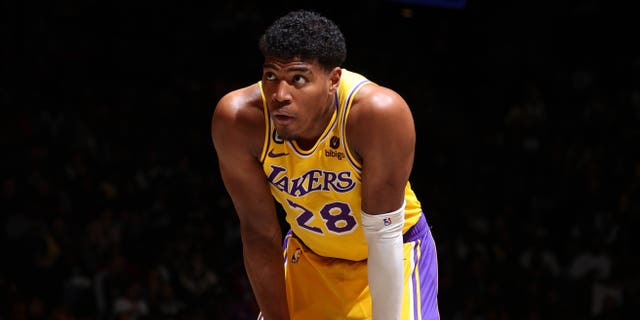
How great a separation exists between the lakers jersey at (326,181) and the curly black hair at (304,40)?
20 cm

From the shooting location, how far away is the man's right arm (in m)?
2.81

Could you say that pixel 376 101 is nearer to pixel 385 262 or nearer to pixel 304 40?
Result: pixel 304 40

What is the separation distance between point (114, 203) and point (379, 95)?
17.2 ft

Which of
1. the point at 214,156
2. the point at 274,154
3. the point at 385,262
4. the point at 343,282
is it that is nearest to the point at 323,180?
the point at 274,154

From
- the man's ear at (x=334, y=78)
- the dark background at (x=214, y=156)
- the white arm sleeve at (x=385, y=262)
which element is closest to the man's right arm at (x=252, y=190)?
the man's ear at (x=334, y=78)

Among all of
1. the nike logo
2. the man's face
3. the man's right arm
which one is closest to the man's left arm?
the man's face

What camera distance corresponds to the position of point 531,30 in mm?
10383

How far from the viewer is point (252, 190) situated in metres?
2.93

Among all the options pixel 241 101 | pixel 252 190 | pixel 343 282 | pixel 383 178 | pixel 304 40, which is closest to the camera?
pixel 304 40

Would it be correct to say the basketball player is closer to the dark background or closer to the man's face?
the man's face

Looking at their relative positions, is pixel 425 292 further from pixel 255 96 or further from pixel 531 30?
pixel 531 30

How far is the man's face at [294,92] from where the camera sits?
8.50ft

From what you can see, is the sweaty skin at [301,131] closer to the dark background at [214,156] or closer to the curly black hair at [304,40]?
the curly black hair at [304,40]

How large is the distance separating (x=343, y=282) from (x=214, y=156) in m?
5.64
